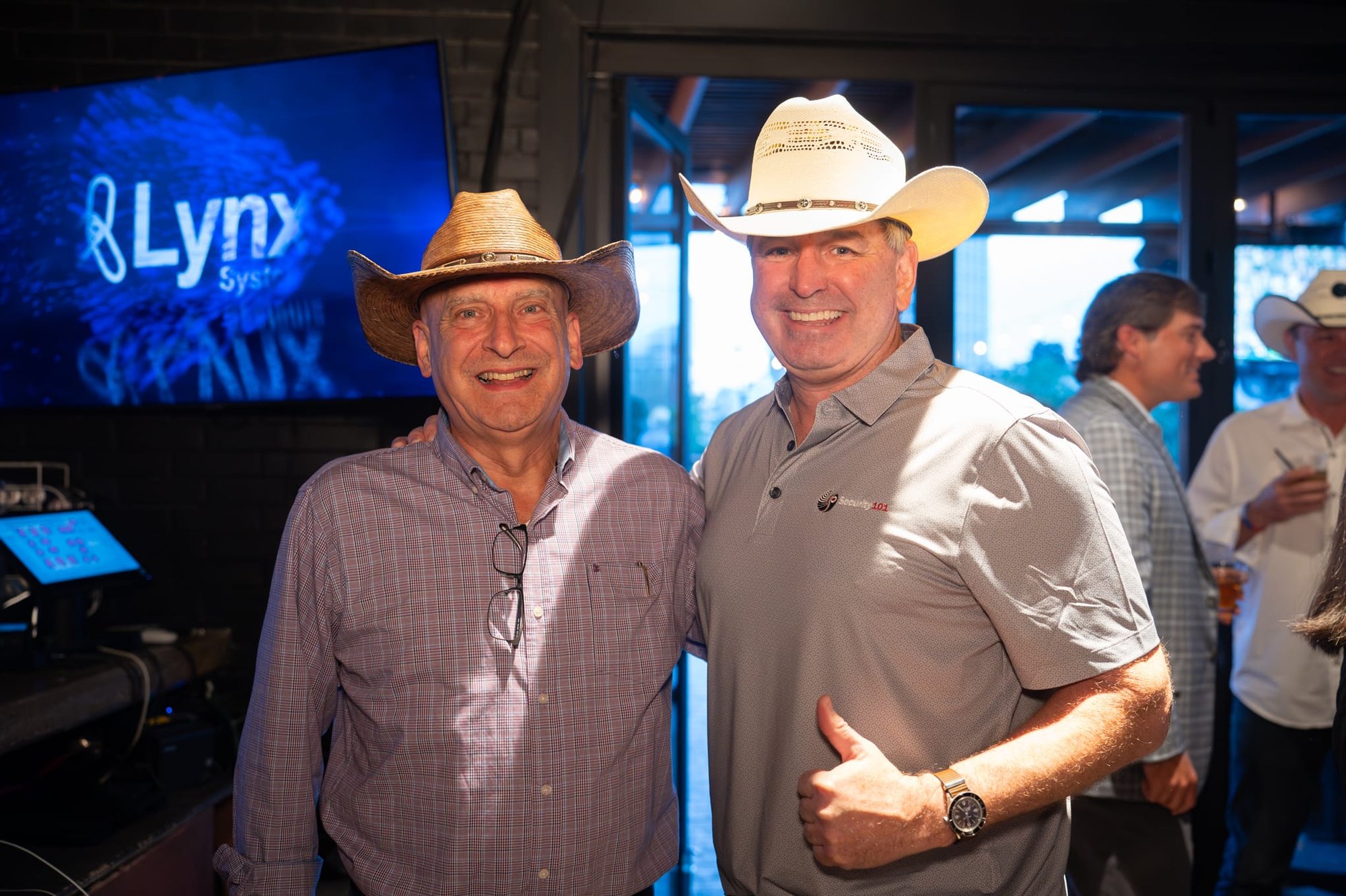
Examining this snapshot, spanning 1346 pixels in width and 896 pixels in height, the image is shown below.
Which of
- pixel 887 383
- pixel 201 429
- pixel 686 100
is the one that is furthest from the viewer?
pixel 686 100

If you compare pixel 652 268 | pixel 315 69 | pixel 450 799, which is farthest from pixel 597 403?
pixel 450 799

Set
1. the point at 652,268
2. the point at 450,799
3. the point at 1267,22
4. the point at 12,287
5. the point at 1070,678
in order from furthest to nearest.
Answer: the point at 652,268 < the point at 1267,22 < the point at 12,287 < the point at 450,799 < the point at 1070,678

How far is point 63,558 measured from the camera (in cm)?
258

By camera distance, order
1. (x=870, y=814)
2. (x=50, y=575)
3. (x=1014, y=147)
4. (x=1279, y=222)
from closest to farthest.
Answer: (x=870, y=814) < (x=50, y=575) < (x=1279, y=222) < (x=1014, y=147)

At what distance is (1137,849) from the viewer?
2479mm

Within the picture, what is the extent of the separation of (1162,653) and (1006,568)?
28 cm

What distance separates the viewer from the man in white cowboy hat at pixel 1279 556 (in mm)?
2918

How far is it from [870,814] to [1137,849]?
1593 millimetres

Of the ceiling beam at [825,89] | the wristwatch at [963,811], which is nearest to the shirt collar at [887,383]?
the wristwatch at [963,811]

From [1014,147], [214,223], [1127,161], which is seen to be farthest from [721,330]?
[214,223]

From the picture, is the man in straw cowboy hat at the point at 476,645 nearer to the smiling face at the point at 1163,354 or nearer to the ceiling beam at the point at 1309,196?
the smiling face at the point at 1163,354

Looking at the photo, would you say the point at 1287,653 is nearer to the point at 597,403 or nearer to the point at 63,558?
the point at 597,403

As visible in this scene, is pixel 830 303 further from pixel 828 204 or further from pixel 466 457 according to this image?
pixel 466 457

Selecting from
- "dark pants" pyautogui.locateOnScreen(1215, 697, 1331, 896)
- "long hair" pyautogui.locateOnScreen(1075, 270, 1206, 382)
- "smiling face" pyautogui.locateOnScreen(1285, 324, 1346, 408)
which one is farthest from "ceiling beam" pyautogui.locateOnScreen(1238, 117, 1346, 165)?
"dark pants" pyautogui.locateOnScreen(1215, 697, 1331, 896)
